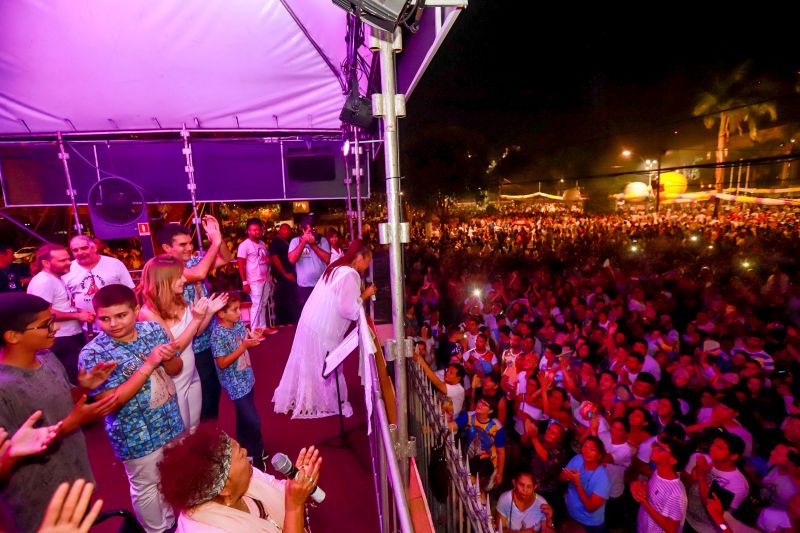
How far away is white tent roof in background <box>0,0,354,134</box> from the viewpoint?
124 inches

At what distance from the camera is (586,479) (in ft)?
11.7

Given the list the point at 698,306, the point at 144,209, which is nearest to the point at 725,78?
the point at 698,306

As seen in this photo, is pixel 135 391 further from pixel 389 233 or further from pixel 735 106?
pixel 735 106

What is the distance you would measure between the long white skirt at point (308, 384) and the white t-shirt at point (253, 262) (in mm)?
2338

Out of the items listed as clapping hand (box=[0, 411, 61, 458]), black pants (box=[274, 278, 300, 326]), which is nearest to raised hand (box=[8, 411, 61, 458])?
clapping hand (box=[0, 411, 61, 458])

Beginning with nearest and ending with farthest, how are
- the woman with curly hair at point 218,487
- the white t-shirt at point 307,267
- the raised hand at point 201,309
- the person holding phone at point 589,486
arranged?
the woman with curly hair at point 218,487
the raised hand at point 201,309
the person holding phone at point 589,486
the white t-shirt at point 307,267

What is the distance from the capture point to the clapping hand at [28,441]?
1613mm

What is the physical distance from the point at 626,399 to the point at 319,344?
369 cm

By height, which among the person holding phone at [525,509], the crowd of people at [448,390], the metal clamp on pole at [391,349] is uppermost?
the metal clamp on pole at [391,349]

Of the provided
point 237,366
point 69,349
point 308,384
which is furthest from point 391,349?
point 69,349

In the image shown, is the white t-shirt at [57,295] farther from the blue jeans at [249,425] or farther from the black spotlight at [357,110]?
the black spotlight at [357,110]

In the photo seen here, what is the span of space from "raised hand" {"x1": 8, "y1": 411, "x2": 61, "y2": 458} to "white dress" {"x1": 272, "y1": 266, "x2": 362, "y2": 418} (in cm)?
217

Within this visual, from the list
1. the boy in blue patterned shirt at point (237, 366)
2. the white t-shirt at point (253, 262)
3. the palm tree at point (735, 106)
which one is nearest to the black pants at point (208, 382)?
the boy in blue patterned shirt at point (237, 366)

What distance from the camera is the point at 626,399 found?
4711mm
